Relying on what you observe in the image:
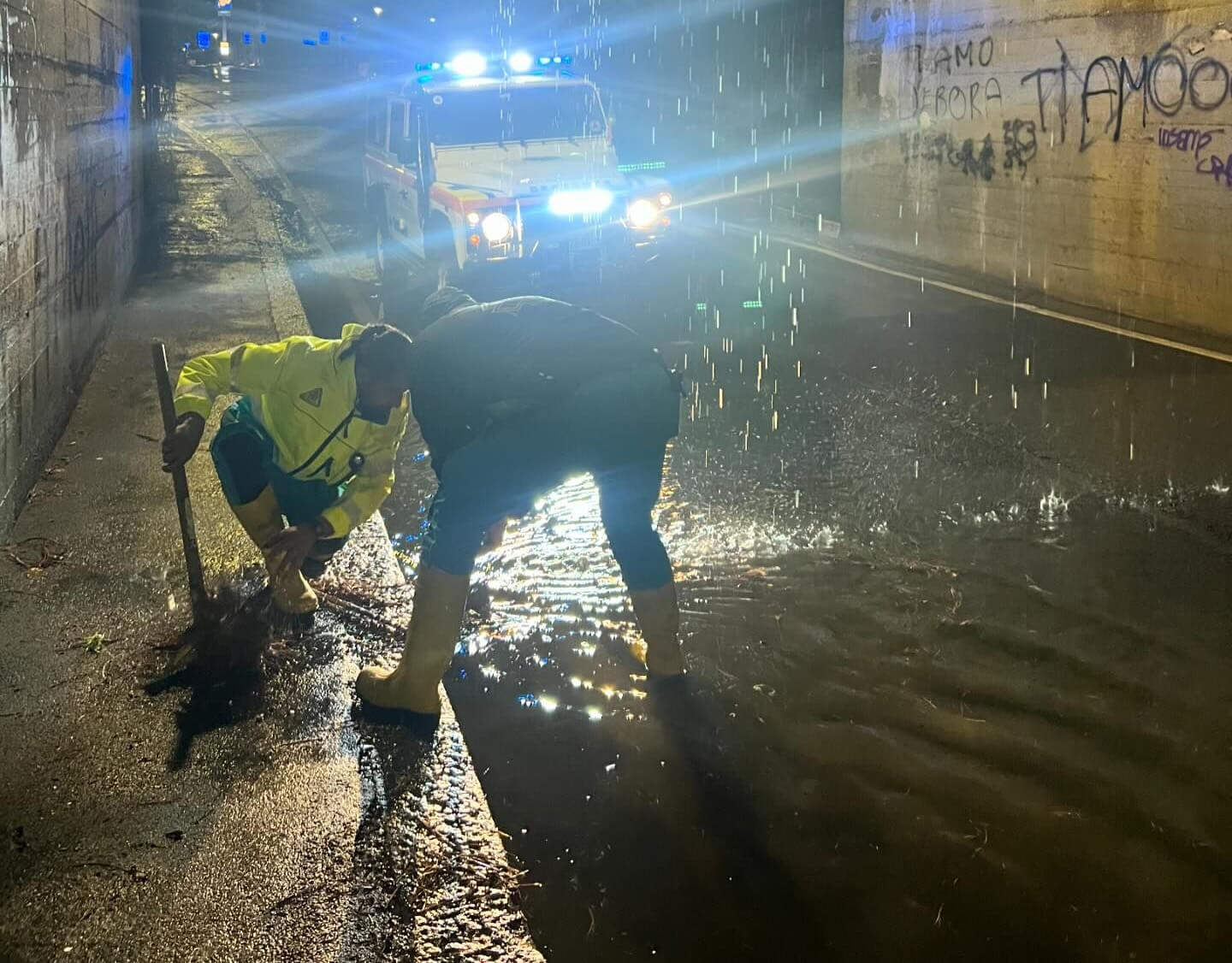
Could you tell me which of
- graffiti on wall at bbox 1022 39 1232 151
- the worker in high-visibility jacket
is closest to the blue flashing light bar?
graffiti on wall at bbox 1022 39 1232 151

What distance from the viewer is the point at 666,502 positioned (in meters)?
5.80

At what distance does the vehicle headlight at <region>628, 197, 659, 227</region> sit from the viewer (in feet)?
34.3

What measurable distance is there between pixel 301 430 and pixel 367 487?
0.31m

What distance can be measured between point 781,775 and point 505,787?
820mm

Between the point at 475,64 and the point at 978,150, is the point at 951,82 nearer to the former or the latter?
the point at 978,150

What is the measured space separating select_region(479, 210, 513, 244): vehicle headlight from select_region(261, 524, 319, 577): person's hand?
621 centimetres

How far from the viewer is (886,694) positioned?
3.87 meters

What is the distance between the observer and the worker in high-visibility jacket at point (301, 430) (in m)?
3.69

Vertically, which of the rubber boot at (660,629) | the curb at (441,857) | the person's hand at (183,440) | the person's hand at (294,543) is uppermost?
the person's hand at (183,440)

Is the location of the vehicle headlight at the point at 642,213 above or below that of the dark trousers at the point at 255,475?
above

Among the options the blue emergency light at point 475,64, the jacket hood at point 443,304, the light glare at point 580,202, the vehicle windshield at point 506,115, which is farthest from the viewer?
the blue emergency light at point 475,64

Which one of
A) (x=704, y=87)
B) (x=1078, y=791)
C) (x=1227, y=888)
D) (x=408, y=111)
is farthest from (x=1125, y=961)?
(x=704, y=87)

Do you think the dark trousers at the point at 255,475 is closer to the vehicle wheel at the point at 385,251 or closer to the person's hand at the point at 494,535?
the person's hand at the point at 494,535

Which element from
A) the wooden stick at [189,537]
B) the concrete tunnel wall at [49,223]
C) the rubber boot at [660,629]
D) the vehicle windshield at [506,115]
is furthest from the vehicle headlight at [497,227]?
the rubber boot at [660,629]
